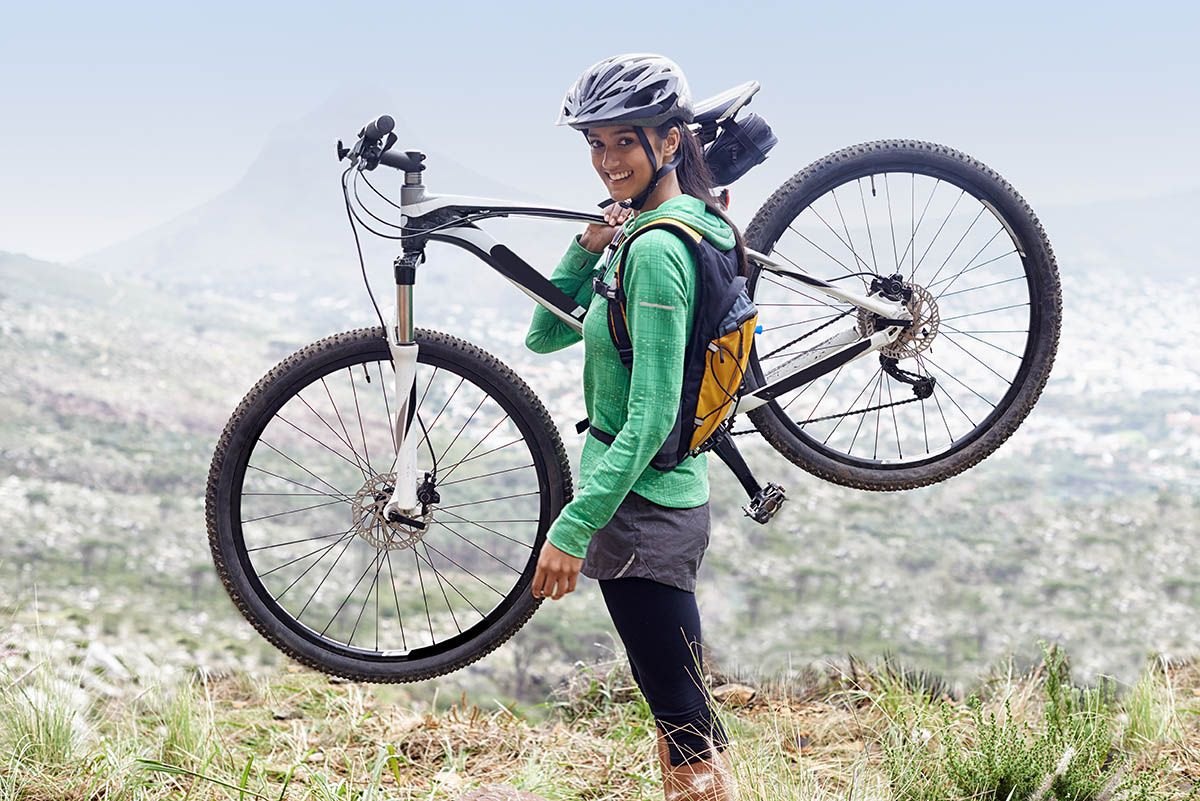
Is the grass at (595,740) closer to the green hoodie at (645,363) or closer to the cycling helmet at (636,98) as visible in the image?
the green hoodie at (645,363)

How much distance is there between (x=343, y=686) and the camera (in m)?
5.05

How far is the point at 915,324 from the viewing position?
3529 millimetres

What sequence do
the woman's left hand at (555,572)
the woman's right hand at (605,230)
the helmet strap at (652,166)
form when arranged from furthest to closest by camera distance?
1. the woman's right hand at (605,230)
2. the helmet strap at (652,166)
3. the woman's left hand at (555,572)

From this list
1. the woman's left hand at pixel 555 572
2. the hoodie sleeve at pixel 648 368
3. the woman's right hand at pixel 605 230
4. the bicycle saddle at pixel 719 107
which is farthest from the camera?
the bicycle saddle at pixel 719 107

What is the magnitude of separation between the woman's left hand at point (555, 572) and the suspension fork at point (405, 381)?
767 millimetres

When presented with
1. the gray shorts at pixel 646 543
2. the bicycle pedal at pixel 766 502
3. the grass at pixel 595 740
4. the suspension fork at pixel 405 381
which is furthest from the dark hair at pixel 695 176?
the grass at pixel 595 740

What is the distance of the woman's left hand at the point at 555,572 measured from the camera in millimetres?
2494

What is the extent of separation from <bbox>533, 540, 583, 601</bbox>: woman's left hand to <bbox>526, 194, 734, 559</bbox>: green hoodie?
0.03 meters

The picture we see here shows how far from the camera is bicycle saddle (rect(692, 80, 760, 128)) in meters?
3.12

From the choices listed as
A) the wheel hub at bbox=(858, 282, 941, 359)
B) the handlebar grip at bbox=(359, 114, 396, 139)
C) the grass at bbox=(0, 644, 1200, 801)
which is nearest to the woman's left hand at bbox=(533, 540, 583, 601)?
the grass at bbox=(0, 644, 1200, 801)

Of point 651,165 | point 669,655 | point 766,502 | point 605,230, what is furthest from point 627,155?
point 669,655

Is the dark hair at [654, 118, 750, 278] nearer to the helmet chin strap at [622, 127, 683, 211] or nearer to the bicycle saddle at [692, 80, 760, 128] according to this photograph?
the helmet chin strap at [622, 127, 683, 211]

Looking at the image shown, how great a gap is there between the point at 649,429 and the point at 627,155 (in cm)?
73

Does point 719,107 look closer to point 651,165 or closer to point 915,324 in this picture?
point 651,165
